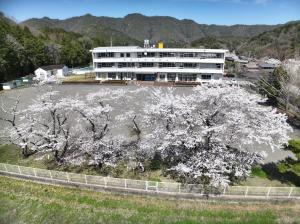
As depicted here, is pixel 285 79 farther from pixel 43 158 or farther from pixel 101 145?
pixel 43 158

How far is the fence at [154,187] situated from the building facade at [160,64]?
2015cm

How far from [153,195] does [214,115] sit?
4134mm

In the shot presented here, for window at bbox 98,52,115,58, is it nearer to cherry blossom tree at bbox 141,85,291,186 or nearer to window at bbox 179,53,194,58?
window at bbox 179,53,194,58

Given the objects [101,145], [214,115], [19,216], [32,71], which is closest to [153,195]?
[101,145]

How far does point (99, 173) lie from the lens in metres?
11.3

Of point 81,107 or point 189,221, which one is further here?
point 81,107

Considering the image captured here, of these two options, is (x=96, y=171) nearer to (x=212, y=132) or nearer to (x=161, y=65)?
(x=212, y=132)

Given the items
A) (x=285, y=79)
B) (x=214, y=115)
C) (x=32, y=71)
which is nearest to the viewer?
(x=214, y=115)

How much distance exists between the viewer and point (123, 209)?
9391mm

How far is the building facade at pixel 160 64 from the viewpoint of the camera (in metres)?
28.2

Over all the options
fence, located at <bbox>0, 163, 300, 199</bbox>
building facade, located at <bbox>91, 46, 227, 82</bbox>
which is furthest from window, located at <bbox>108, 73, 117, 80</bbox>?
fence, located at <bbox>0, 163, 300, 199</bbox>

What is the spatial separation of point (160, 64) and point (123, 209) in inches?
875

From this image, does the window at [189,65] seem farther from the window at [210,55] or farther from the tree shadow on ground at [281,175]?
the tree shadow on ground at [281,175]

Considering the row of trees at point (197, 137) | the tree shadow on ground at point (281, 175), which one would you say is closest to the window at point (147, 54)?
the row of trees at point (197, 137)
